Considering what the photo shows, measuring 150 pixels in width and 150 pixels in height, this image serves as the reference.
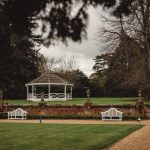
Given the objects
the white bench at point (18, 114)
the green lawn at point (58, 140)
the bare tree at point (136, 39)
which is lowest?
the green lawn at point (58, 140)

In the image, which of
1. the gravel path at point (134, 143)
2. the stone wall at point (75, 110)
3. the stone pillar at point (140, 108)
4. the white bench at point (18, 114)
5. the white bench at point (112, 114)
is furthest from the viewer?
the white bench at point (18, 114)

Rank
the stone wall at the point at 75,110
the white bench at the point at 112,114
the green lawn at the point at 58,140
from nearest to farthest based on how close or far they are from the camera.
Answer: the green lawn at the point at 58,140, the white bench at the point at 112,114, the stone wall at the point at 75,110

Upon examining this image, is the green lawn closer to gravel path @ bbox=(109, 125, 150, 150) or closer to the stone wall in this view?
gravel path @ bbox=(109, 125, 150, 150)

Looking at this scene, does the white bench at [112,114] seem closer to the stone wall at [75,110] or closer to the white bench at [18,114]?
the stone wall at [75,110]

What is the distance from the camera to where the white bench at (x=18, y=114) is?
30823mm

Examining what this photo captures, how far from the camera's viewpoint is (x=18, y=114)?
102 feet

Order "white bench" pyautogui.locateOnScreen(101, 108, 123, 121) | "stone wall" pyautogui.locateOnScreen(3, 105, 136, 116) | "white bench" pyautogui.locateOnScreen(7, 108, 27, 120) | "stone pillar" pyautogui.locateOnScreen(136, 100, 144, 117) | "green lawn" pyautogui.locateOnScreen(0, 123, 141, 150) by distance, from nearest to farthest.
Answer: "green lawn" pyautogui.locateOnScreen(0, 123, 141, 150)
"white bench" pyautogui.locateOnScreen(101, 108, 123, 121)
"stone pillar" pyautogui.locateOnScreen(136, 100, 144, 117)
"stone wall" pyautogui.locateOnScreen(3, 105, 136, 116)
"white bench" pyautogui.locateOnScreen(7, 108, 27, 120)

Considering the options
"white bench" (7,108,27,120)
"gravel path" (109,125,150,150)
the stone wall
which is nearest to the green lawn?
"gravel path" (109,125,150,150)

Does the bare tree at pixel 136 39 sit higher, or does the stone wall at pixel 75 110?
the bare tree at pixel 136 39

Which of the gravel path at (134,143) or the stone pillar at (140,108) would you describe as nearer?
the gravel path at (134,143)

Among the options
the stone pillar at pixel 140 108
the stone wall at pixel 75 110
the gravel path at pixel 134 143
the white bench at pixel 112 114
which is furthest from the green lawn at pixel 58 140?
the stone wall at pixel 75 110

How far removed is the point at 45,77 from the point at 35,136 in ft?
111

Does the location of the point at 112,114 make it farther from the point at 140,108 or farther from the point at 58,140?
the point at 58,140

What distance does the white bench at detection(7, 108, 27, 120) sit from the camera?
101 feet
